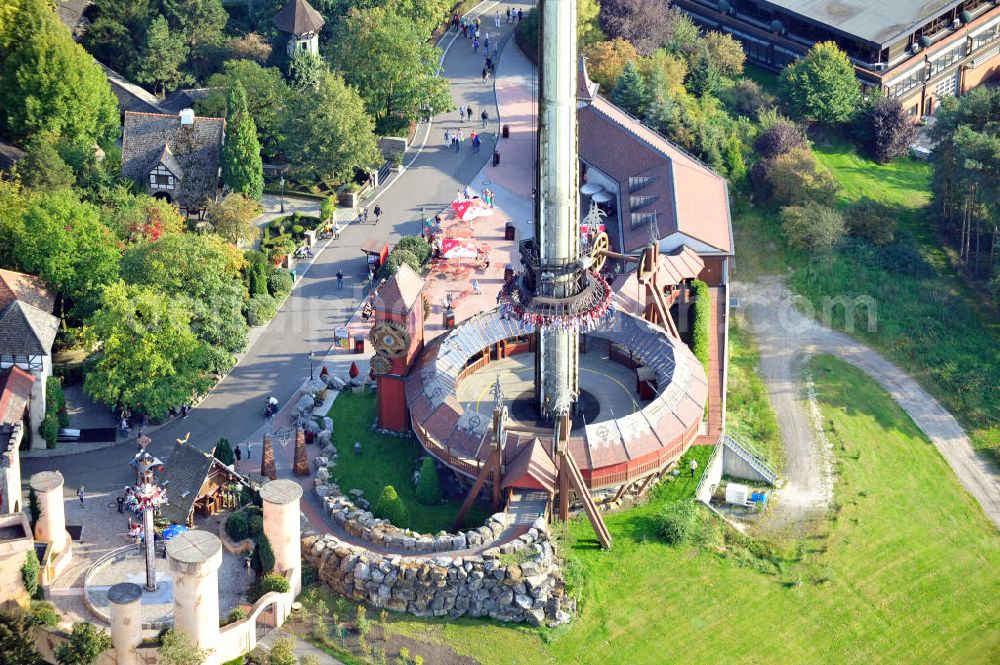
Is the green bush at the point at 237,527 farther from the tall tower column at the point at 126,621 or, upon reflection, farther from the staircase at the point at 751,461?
the staircase at the point at 751,461

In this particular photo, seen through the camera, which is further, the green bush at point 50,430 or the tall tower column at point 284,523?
the green bush at point 50,430

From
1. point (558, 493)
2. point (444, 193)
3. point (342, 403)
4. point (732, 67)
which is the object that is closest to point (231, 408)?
point (342, 403)

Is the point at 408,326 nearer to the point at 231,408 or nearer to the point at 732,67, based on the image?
the point at 231,408

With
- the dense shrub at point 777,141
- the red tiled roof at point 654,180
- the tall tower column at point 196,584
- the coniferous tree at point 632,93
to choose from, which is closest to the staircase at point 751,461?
the red tiled roof at point 654,180

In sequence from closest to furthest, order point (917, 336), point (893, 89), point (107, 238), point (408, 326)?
point (408, 326) < point (107, 238) < point (917, 336) < point (893, 89)

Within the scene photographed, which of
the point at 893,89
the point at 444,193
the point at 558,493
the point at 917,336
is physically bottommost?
the point at 558,493

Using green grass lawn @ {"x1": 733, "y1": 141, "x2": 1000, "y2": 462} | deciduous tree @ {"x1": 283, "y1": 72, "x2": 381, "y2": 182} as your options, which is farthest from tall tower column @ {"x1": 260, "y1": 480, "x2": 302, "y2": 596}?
deciduous tree @ {"x1": 283, "y1": 72, "x2": 381, "y2": 182}

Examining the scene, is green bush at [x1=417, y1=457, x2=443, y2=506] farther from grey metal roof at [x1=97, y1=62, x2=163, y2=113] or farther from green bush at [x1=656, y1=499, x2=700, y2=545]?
grey metal roof at [x1=97, y1=62, x2=163, y2=113]
